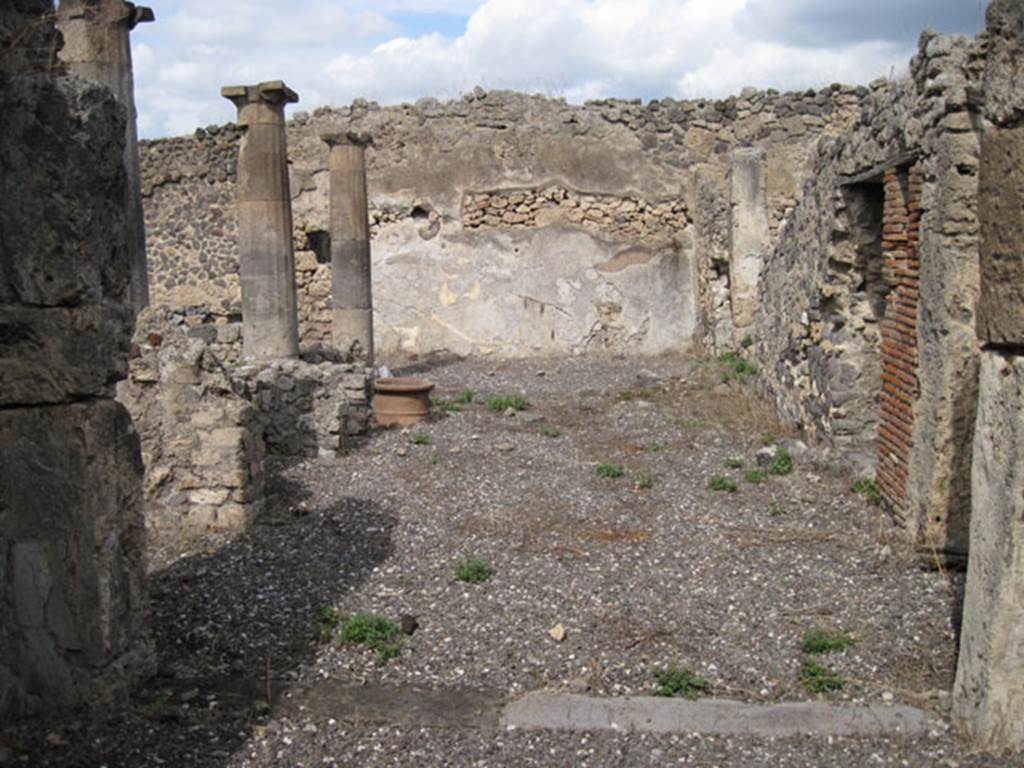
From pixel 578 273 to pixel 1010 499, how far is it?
44.1 feet

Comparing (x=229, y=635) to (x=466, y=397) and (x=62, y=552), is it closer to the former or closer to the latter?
(x=62, y=552)

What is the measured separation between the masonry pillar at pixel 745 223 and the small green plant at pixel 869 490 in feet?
22.2

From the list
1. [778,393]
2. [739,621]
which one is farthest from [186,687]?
[778,393]

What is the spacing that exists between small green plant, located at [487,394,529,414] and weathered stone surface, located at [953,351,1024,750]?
7.70 m

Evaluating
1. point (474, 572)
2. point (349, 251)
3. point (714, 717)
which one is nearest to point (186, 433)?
point (474, 572)

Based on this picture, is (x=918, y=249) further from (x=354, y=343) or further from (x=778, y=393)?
(x=354, y=343)

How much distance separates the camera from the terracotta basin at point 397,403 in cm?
1023

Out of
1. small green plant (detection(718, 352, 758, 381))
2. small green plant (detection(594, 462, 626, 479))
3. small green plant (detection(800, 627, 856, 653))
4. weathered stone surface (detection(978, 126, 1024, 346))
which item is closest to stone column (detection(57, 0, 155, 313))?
small green plant (detection(594, 462, 626, 479))

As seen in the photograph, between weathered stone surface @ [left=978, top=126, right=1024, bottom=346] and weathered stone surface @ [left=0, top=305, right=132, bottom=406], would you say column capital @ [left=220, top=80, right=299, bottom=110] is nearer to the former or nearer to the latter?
weathered stone surface @ [left=0, top=305, right=132, bottom=406]

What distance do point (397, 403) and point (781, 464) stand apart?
4.15 meters

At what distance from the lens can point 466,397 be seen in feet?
39.2

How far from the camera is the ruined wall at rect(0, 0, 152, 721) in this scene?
3598 mm

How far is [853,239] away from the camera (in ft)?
26.3

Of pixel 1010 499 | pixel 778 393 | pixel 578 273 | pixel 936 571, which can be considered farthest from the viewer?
pixel 578 273
